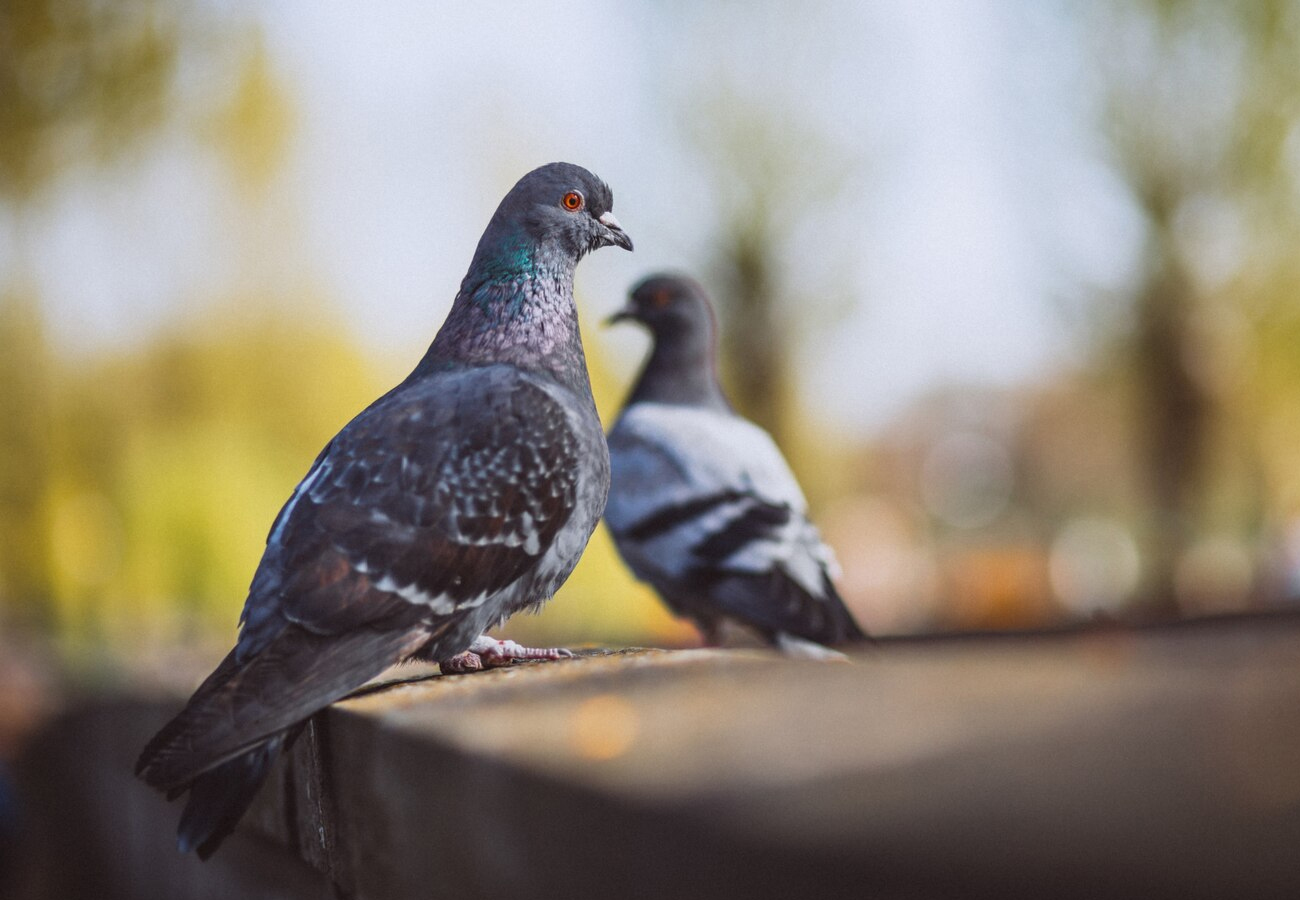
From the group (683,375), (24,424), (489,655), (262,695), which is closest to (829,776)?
(262,695)

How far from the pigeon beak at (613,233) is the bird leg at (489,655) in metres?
1.08

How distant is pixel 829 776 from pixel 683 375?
11.4 ft

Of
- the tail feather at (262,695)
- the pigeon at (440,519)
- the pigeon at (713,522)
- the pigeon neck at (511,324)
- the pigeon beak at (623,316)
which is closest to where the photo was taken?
the tail feather at (262,695)

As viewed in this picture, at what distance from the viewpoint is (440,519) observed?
239 cm

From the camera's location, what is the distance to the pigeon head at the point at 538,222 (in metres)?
2.80

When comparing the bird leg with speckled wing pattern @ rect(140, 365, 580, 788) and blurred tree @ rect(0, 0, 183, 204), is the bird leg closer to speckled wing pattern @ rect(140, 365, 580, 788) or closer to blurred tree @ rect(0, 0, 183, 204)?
speckled wing pattern @ rect(140, 365, 580, 788)

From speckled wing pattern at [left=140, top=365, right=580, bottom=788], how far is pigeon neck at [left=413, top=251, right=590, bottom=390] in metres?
0.09

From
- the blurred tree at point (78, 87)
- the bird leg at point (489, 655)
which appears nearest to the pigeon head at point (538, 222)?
the bird leg at point (489, 655)

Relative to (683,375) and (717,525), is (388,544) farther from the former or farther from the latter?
(683,375)

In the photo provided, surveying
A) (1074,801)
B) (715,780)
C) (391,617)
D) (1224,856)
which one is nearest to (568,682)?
(391,617)

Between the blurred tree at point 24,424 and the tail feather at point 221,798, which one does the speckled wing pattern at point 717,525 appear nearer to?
the tail feather at point 221,798

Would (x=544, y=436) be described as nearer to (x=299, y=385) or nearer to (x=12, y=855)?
(x=12, y=855)

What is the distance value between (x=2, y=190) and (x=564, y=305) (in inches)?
375

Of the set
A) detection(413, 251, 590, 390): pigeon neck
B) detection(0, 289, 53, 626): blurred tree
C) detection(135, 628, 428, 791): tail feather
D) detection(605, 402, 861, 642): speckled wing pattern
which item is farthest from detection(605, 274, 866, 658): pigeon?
detection(0, 289, 53, 626): blurred tree
